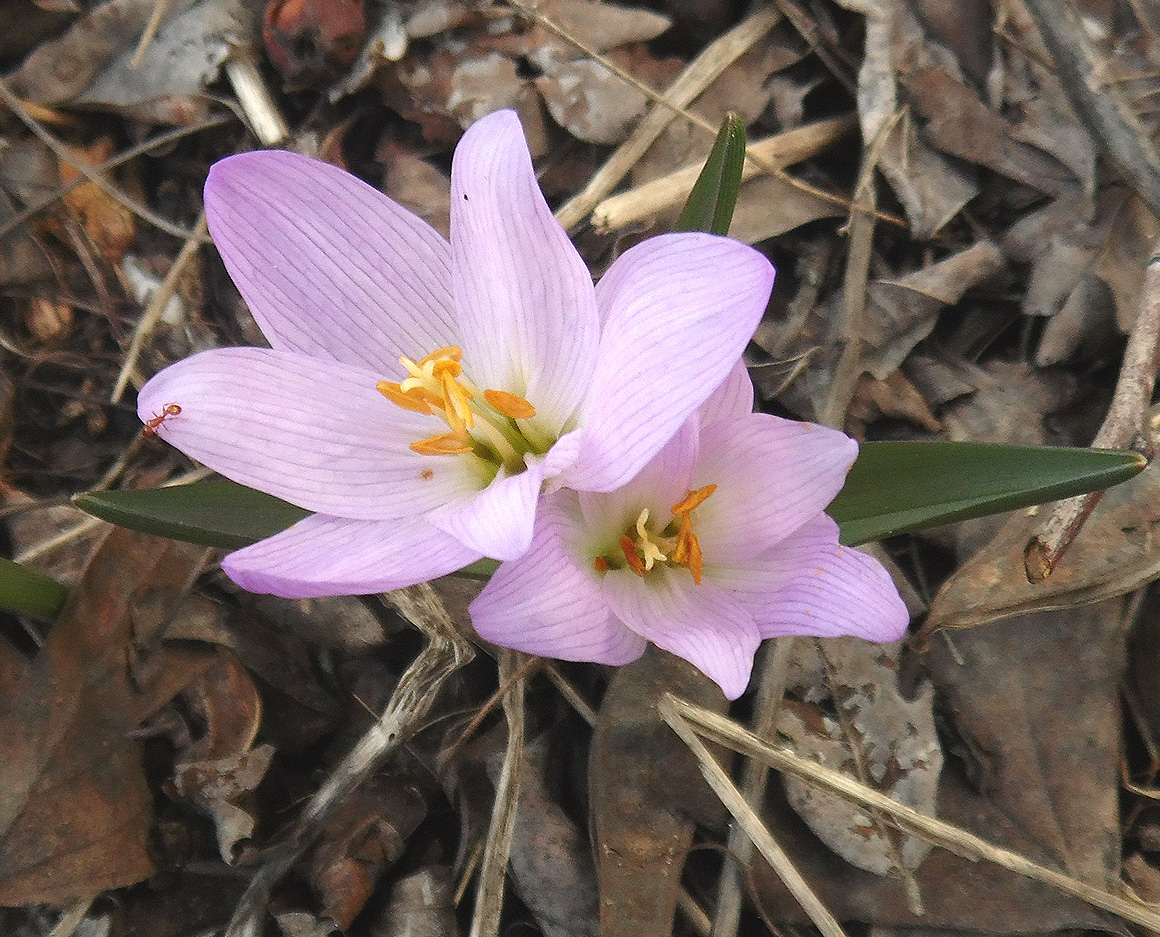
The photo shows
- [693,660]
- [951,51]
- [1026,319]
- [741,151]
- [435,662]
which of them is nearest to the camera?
[693,660]

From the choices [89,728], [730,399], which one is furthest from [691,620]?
[89,728]

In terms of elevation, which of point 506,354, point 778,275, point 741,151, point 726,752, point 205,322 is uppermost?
point 741,151

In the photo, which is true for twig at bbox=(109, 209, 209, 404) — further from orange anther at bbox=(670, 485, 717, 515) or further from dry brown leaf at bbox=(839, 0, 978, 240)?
dry brown leaf at bbox=(839, 0, 978, 240)

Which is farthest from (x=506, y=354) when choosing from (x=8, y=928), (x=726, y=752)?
(x=8, y=928)

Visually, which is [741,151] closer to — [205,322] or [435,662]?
[435,662]

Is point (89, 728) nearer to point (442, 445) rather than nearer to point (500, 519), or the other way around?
point (442, 445)

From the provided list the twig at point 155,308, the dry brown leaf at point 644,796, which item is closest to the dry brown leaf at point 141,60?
the twig at point 155,308
